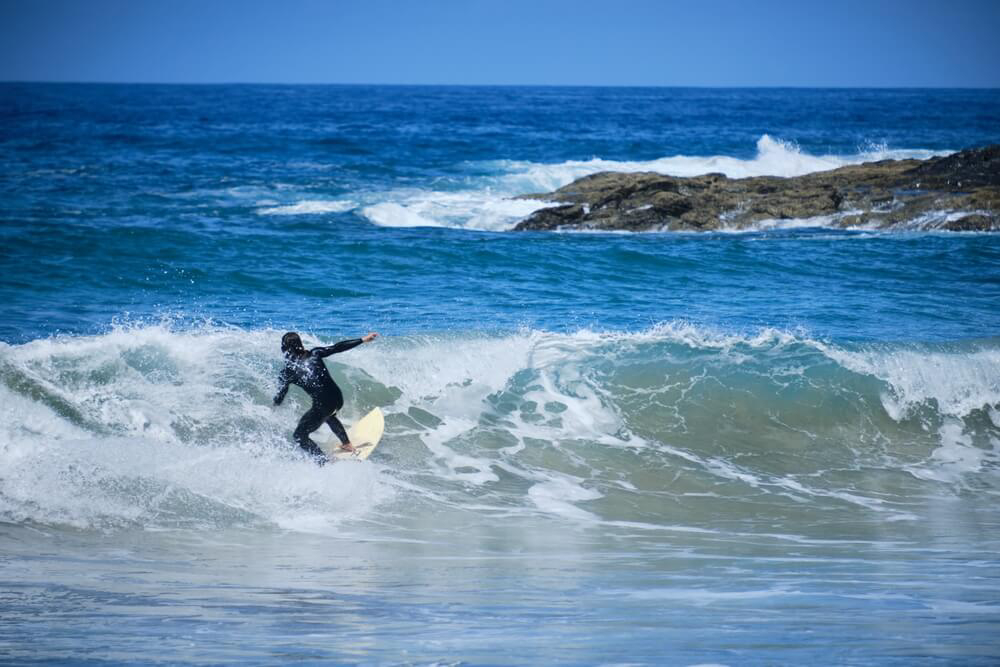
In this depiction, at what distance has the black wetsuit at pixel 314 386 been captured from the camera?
9.20 metres

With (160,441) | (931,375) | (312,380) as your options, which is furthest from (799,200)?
(160,441)

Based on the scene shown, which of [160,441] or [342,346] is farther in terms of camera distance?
[160,441]

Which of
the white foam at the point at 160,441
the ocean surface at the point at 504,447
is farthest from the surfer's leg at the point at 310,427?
the ocean surface at the point at 504,447

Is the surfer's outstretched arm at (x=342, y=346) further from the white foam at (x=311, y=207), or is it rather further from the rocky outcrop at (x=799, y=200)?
the white foam at (x=311, y=207)

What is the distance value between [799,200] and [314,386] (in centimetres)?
1710

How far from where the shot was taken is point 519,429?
10594 millimetres

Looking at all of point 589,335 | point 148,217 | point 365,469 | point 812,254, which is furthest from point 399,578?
point 148,217

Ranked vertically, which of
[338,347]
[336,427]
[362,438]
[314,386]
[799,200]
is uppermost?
[799,200]

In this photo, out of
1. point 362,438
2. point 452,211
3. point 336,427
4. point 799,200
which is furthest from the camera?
point 452,211

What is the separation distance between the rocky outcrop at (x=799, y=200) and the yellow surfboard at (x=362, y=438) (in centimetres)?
1307

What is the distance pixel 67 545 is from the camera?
7242 mm

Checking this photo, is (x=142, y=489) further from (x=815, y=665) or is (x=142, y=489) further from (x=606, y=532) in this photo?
(x=815, y=665)

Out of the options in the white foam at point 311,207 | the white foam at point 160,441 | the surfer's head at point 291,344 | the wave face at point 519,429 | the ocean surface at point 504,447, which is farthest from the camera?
the white foam at point 311,207

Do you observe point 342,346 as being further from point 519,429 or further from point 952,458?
point 952,458
